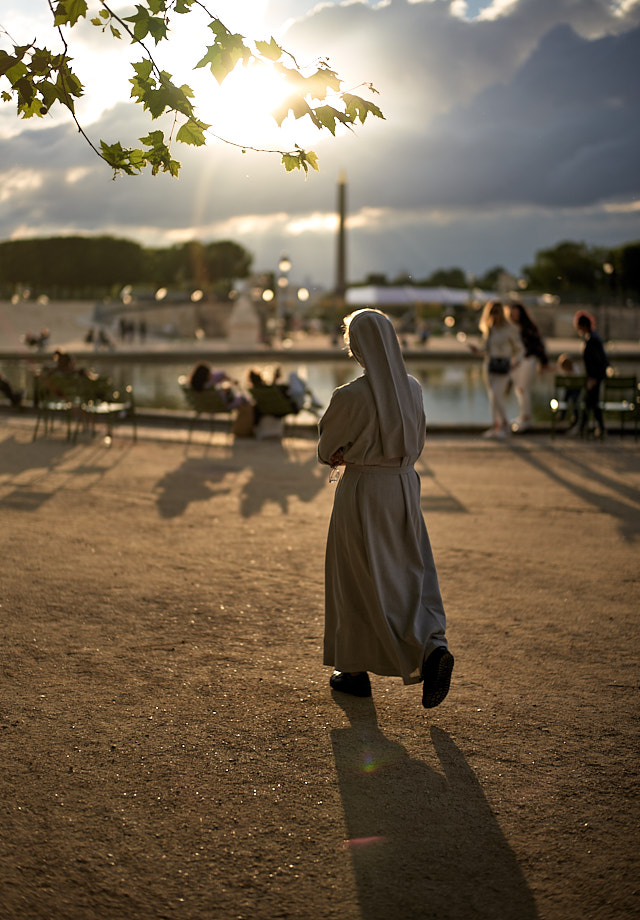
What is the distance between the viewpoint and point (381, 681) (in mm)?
4984

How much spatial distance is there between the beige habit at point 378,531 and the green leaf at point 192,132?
1074 mm

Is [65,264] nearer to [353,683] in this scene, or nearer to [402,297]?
[402,297]

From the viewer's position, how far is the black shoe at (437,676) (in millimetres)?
4184

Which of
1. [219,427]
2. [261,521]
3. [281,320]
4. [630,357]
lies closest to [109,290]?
[281,320]

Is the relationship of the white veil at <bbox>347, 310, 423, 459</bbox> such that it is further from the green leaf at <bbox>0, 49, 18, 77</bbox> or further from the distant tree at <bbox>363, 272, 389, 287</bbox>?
the distant tree at <bbox>363, 272, 389, 287</bbox>

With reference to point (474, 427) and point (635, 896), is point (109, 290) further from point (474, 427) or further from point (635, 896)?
point (635, 896)

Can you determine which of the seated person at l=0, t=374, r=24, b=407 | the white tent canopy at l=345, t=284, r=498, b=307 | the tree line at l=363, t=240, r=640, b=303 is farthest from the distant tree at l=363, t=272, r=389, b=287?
the seated person at l=0, t=374, r=24, b=407

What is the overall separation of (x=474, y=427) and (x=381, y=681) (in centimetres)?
1072

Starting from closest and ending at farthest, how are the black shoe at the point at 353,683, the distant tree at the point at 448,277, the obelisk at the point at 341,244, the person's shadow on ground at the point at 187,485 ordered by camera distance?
the black shoe at the point at 353,683
the person's shadow on ground at the point at 187,485
the obelisk at the point at 341,244
the distant tree at the point at 448,277

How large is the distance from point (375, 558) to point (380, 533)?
12 centimetres

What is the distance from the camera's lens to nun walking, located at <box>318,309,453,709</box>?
420 cm

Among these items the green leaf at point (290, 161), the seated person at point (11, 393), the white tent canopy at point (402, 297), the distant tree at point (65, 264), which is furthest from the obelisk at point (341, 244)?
the green leaf at point (290, 161)

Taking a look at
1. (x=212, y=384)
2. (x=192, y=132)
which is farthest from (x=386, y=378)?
(x=212, y=384)

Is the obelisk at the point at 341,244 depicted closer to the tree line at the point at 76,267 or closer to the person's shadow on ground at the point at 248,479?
the tree line at the point at 76,267
